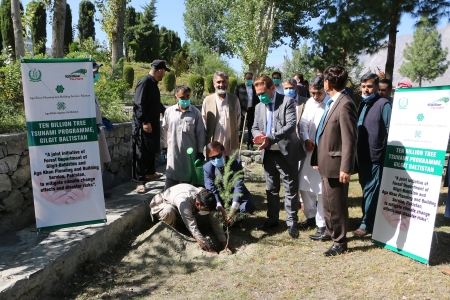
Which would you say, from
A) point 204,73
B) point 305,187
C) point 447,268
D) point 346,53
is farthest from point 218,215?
point 204,73

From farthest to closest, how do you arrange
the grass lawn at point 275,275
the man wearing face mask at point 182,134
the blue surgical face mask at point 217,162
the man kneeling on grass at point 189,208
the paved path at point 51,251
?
1. the man wearing face mask at point 182,134
2. the blue surgical face mask at point 217,162
3. the man kneeling on grass at point 189,208
4. the grass lawn at point 275,275
5. the paved path at point 51,251

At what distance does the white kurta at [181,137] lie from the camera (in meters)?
4.91

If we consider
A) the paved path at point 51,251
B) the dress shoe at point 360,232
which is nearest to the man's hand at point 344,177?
the dress shoe at point 360,232

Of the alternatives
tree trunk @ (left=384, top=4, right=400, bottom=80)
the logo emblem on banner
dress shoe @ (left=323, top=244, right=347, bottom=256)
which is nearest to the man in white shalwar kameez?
dress shoe @ (left=323, top=244, right=347, bottom=256)

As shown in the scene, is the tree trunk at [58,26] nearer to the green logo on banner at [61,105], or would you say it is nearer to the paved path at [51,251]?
the green logo on banner at [61,105]

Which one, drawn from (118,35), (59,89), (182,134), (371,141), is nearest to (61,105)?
(59,89)

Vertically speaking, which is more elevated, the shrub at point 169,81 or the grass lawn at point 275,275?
the shrub at point 169,81

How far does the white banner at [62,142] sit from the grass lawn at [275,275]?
57cm

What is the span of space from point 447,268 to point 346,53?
38.7 ft

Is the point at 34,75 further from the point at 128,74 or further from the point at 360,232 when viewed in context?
the point at 128,74

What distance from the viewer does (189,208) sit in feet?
13.8

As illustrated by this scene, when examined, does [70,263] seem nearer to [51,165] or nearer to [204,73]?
[51,165]

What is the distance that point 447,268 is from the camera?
360 cm

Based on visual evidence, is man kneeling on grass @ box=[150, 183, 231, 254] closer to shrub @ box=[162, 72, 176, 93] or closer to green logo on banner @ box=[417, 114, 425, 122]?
green logo on banner @ box=[417, 114, 425, 122]
